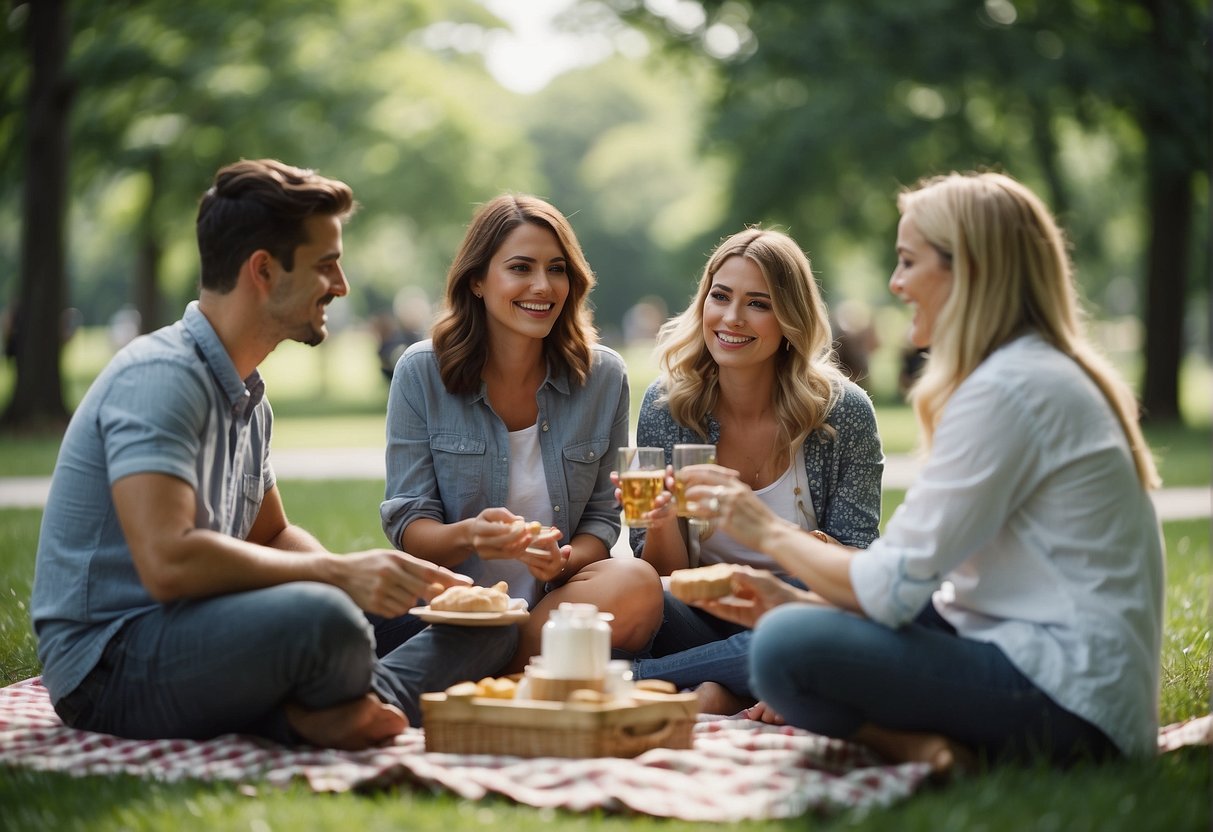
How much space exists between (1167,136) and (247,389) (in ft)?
60.9

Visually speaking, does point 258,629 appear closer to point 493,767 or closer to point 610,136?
point 493,767

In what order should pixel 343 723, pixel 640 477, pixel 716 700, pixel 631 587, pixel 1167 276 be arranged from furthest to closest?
1. pixel 1167 276
2. pixel 631 587
3. pixel 716 700
4. pixel 640 477
5. pixel 343 723

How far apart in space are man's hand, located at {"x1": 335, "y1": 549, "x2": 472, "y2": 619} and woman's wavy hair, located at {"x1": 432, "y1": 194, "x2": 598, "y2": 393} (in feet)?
4.80

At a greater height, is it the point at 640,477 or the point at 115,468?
the point at 115,468

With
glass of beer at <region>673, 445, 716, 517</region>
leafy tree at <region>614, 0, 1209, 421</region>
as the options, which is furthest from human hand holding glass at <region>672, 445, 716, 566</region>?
leafy tree at <region>614, 0, 1209, 421</region>

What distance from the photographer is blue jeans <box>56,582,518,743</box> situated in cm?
407

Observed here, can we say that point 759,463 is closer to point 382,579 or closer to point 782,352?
point 782,352

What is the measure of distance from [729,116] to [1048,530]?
1006 inches

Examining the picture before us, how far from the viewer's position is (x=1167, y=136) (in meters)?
20.3

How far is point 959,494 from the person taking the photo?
12.6ft

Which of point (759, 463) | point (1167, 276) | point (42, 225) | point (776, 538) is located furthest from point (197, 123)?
point (776, 538)

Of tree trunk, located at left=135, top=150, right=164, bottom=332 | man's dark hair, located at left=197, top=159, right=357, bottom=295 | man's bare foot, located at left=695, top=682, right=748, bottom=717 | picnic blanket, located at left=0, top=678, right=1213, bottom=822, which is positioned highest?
tree trunk, located at left=135, top=150, right=164, bottom=332

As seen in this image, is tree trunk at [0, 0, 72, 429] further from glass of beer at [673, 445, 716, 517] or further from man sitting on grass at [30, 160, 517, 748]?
glass of beer at [673, 445, 716, 517]

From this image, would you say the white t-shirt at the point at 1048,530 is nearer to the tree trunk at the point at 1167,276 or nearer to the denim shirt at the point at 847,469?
the denim shirt at the point at 847,469
